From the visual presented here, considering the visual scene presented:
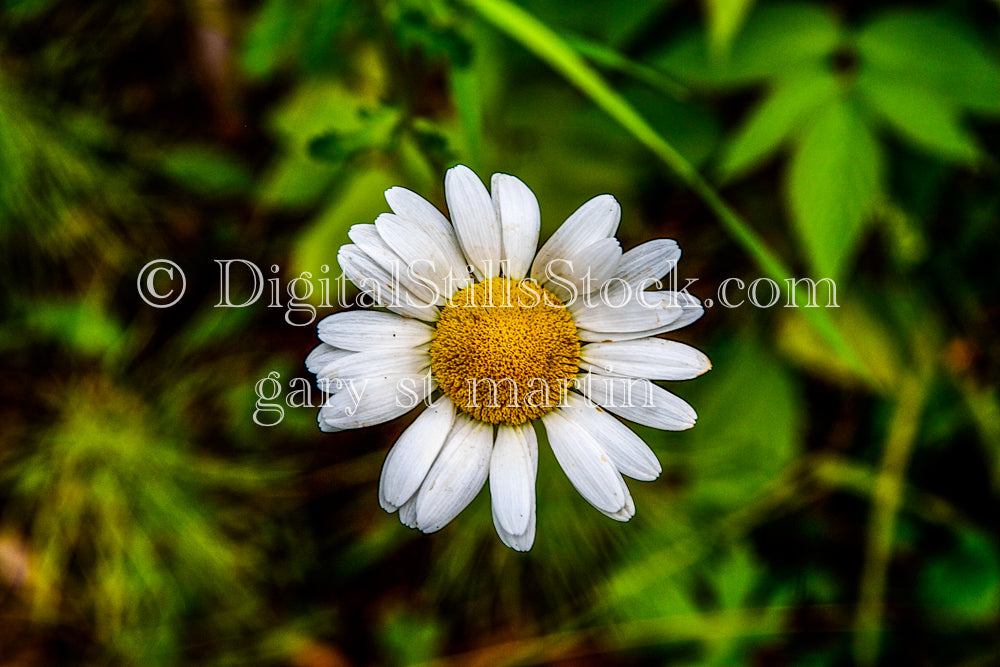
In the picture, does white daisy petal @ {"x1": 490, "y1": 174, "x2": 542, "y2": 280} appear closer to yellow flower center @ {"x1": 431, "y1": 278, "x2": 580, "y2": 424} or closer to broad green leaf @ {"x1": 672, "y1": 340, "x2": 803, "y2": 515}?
yellow flower center @ {"x1": 431, "y1": 278, "x2": 580, "y2": 424}

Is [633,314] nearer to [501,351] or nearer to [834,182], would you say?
[501,351]

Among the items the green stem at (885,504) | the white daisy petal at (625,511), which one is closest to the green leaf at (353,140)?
the white daisy petal at (625,511)

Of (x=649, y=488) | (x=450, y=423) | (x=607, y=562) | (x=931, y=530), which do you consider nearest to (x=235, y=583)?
(x=607, y=562)

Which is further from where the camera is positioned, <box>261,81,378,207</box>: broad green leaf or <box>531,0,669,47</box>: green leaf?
<box>261,81,378,207</box>: broad green leaf

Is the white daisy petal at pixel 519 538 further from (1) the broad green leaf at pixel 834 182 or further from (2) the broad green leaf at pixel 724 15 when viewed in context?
(2) the broad green leaf at pixel 724 15

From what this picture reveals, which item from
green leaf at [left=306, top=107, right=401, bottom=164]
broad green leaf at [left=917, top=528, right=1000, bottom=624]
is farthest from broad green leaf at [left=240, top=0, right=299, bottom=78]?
broad green leaf at [left=917, top=528, right=1000, bottom=624]
